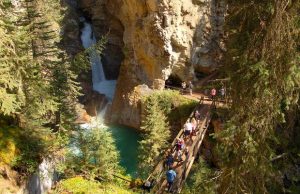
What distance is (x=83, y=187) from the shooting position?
15.0 meters

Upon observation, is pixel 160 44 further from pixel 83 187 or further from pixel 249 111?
pixel 249 111

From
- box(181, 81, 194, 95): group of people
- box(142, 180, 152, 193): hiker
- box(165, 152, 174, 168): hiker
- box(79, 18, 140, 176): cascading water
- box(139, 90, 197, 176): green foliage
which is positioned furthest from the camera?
box(181, 81, 194, 95): group of people

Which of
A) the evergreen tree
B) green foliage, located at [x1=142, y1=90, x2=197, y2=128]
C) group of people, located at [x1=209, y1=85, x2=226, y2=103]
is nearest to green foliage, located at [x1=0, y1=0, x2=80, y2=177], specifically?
the evergreen tree

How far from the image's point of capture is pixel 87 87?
121 ft

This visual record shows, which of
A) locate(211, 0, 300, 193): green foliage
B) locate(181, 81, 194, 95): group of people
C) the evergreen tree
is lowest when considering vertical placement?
the evergreen tree

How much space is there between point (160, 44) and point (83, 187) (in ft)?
61.0

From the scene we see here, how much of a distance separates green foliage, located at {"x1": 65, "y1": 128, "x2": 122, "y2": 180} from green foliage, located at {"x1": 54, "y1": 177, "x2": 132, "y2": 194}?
4.64ft

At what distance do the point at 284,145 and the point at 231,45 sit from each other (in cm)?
248

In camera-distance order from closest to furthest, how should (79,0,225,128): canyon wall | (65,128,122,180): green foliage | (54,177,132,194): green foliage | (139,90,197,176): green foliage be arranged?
1. (54,177,132,194): green foliage
2. (65,128,122,180): green foliage
3. (139,90,197,176): green foliage
4. (79,0,225,128): canyon wall

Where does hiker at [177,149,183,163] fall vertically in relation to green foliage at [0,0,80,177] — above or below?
below

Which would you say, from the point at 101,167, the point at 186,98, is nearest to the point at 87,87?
the point at 186,98

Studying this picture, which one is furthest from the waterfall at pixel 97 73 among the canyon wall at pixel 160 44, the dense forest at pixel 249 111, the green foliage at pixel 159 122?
the dense forest at pixel 249 111

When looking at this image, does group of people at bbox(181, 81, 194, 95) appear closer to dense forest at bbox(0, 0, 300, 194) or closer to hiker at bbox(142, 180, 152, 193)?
hiker at bbox(142, 180, 152, 193)

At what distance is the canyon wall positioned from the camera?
101ft
